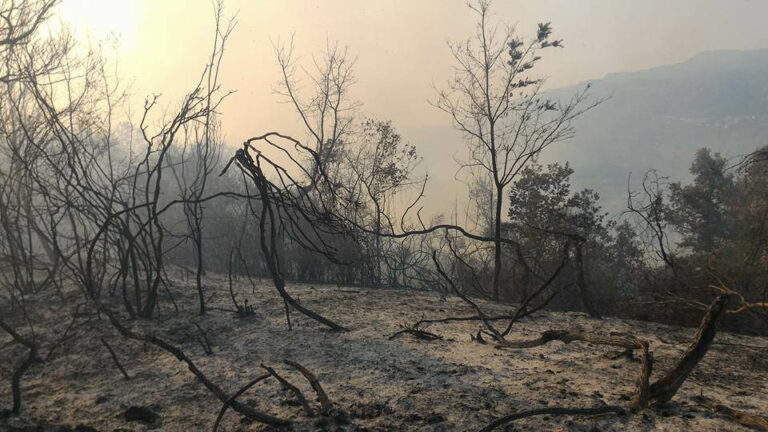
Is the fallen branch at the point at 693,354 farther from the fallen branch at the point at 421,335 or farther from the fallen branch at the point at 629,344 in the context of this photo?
the fallen branch at the point at 421,335

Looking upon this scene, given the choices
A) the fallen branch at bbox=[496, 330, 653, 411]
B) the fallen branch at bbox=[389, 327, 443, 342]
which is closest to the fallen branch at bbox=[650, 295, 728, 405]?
the fallen branch at bbox=[496, 330, 653, 411]

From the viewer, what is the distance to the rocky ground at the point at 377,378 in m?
2.33

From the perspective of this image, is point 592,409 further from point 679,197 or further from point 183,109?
point 679,197

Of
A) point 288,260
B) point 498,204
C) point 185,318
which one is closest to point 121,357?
point 185,318

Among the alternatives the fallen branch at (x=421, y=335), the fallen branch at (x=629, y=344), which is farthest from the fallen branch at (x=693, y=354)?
the fallen branch at (x=421, y=335)

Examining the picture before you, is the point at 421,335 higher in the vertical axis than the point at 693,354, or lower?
lower

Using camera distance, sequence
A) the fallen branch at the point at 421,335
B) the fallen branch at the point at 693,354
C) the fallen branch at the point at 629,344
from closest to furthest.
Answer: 1. the fallen branch at the point at 693,354
2. the fallen branch at the point at 629,344
3. the fallen branch at the point at 421,335

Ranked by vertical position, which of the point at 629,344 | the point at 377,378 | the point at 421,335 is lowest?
the point at 377,378

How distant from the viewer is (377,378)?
2.88 meters

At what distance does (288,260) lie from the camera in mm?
17078

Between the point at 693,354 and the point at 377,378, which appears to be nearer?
the point at 693,354

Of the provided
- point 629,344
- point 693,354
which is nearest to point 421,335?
point 629,344

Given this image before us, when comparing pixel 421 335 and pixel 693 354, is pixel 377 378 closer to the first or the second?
pixel 421 335

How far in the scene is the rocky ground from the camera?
2326mm
